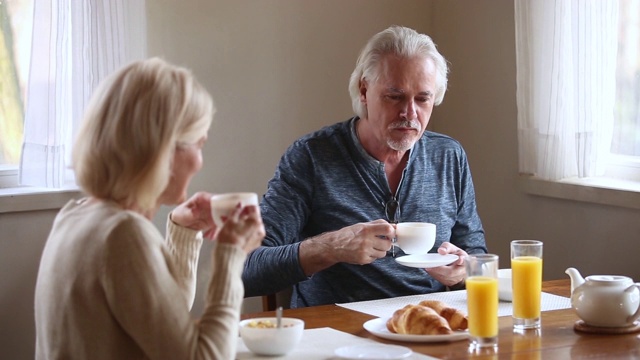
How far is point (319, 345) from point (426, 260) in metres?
0.51

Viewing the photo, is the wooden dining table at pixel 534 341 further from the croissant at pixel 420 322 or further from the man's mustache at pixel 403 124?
the man's mustache at pixel 403 124

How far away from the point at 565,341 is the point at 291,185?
41.7 inches

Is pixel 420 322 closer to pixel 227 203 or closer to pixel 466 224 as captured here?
pixel 227 203

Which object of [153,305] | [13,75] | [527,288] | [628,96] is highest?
[13,75]

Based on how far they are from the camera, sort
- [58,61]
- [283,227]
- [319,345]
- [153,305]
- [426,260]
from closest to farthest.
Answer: [153,305], [319,345], [426,260], [283,227], [58,61]

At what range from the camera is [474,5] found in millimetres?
3699

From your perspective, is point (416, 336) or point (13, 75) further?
point (13, 75)

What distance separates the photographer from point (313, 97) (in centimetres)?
371

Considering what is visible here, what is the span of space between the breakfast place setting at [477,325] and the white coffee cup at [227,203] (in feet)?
0.70

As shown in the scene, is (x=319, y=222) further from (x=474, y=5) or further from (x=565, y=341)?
(x=474, y=5)

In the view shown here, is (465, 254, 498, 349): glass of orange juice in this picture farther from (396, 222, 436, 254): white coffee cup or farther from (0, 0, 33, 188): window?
(0, 0, 33, 188): window

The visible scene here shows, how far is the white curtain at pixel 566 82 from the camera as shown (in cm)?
311

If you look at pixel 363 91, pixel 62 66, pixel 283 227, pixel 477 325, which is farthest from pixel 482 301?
pixel 62 66

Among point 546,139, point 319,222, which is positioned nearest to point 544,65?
point 546,139
